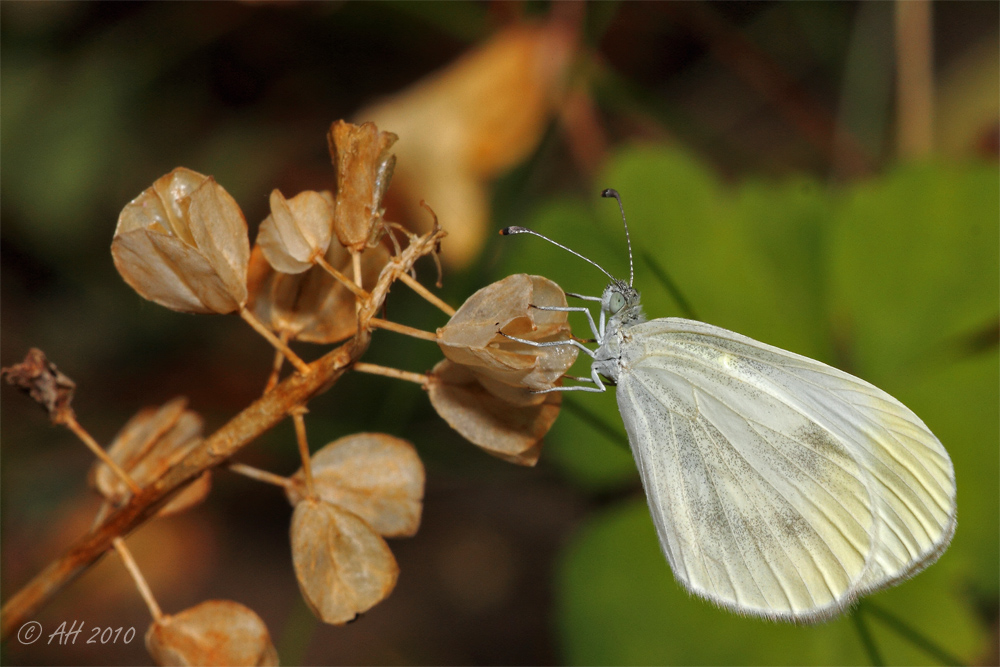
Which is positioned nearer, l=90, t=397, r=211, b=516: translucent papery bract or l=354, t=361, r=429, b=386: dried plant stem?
l=354, t=361, r=429, b=386: dried plant stem

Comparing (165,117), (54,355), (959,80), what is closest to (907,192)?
(959,80)

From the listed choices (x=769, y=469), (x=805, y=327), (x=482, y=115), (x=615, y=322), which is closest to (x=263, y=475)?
(x=615, y=322)

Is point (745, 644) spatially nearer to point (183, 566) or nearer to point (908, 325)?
point (908, 325)

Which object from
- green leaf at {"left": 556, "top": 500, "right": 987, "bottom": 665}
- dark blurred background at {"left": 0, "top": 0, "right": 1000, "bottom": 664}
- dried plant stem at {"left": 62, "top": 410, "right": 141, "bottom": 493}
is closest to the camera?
dried plant stem at {"left": 62, "top": 410, "right": 141, "bottom": 493}

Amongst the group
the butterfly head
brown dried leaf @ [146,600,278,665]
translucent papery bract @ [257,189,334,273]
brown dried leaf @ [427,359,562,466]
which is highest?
translucent papery bract @ [257,189,334,273]

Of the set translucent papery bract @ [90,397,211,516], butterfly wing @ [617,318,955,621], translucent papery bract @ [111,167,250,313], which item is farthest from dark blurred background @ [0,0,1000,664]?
translucent papery bract @ [111,167,250,313]

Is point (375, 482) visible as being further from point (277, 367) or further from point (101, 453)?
point (101, 453)

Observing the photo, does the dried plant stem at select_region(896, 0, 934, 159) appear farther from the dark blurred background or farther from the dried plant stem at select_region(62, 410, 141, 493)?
the dried plant stem at select_region(62, 410, 141, 493)
